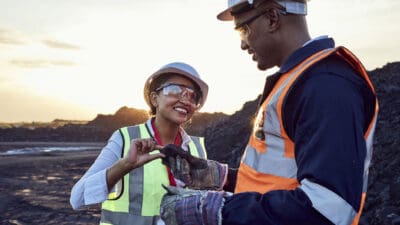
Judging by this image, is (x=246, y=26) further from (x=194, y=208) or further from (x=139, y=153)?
(x=139, y=153)

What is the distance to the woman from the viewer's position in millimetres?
3276

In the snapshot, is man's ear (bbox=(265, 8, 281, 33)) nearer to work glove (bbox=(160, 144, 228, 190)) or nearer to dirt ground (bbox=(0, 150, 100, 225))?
work glove (bbox=(160, 144, 228, 190))

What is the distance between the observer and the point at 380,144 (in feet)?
40.2

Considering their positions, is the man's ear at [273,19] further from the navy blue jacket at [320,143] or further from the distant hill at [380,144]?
the distant hill at [380,144]

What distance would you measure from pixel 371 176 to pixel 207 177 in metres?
8.14

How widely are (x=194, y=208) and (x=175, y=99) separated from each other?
79.8 inches

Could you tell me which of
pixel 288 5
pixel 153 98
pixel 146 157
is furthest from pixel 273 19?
pixel 153 98

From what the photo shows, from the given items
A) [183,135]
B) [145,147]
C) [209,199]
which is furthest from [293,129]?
[183,135]

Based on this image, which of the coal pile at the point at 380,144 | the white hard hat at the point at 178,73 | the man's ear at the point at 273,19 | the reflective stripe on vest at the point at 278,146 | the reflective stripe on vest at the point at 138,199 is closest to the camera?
the reflective stripe on vest at the point at 278,146

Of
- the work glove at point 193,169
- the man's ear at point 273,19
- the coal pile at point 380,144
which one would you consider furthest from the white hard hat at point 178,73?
the coal pile at point 380,144

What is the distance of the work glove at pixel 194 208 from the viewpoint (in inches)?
78.7

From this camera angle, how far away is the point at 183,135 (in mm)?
4215

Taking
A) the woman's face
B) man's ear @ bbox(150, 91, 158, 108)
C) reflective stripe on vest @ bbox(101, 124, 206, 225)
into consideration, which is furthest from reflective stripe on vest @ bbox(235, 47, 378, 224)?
man's ear @ bbox(150, 91, 158, 108)

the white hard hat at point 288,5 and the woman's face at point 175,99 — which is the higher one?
the white hard hat at point 288,5
